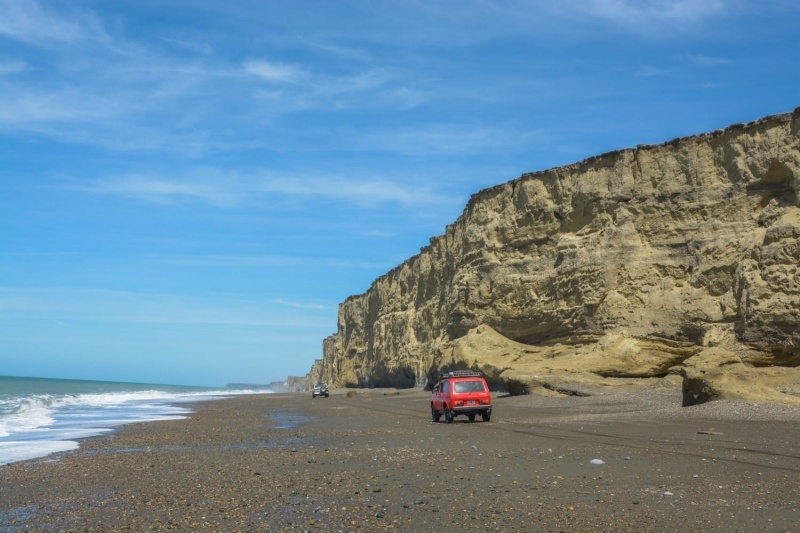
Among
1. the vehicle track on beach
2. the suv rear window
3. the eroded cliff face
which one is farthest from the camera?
the eroded cliff face

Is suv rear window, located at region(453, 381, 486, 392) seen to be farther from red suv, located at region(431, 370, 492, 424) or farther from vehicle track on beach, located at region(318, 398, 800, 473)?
vehicle track on beach, located at region(318, 398, 800, 473)

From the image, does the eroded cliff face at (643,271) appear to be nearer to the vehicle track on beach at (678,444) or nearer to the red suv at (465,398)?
the red suv at (465,398)

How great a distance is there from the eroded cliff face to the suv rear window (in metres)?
6.81

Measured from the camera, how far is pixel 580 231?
1645 inches

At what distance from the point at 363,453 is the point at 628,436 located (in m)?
6.43

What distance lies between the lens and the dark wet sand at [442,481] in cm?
824

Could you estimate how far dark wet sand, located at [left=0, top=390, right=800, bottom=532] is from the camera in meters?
8.24

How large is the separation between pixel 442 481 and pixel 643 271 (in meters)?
29.1

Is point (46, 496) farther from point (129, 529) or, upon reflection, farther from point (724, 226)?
point (724, 226)

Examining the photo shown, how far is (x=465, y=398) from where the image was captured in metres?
24.4

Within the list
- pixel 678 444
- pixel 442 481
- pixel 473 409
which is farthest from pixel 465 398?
pixel 442 481

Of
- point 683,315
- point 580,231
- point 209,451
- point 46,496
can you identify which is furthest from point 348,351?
point 46,496

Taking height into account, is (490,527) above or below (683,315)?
below

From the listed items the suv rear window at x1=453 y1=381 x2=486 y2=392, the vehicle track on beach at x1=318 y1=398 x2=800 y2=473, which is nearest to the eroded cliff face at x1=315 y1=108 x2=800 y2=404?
the suv rear window at x1=453 y1=381 x2=486 y2=392
